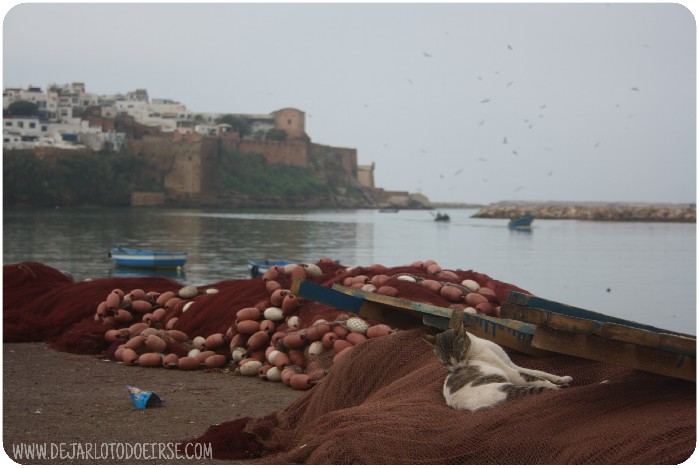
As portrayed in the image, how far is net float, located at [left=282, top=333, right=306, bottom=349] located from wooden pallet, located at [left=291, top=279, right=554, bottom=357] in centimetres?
139

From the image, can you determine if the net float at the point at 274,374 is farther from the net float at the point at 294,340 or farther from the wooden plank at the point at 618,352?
the wooden plank at the point at 618,352

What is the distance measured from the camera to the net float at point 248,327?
24.3ft

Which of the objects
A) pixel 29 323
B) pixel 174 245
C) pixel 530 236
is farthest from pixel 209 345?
pixel 530 236

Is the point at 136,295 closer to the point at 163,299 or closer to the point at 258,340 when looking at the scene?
the point at 163,299

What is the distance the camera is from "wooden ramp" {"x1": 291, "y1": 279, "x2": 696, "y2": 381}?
12.1ft

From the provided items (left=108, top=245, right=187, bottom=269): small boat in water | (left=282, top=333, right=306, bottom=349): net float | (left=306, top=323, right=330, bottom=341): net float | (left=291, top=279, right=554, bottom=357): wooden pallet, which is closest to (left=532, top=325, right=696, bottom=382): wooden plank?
(left=291, top=279, right=554, bottom=357): wooden pallet

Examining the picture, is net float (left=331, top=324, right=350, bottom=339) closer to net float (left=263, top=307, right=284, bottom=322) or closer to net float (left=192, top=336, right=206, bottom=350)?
net float (left=263, top=307, right=284, bottom=322)

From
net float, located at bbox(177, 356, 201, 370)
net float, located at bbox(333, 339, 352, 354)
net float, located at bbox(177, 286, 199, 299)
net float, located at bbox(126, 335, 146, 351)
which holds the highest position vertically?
net float, located at bbox(177, 286, 199, 299)

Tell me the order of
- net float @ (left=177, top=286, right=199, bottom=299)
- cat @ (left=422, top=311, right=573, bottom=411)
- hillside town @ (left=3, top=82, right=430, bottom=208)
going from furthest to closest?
1. hillside town @ (left=3, top=82, right=430, bottom=208)
2. net float @ (left=177, top=286, right=199, bottom=299)
3. cat @ (left=422, top=311, right=573, bottom=411)

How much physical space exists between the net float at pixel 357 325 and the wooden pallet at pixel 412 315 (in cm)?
129

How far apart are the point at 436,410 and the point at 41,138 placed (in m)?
104

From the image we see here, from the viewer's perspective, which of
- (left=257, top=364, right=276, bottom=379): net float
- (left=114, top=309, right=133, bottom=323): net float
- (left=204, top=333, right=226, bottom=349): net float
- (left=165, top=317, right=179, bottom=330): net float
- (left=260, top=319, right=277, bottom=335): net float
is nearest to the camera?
(left=257, top=364, right=276, bottom=379): net float

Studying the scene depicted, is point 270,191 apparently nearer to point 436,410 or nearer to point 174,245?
point 174,245

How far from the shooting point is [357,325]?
22.4 ft
